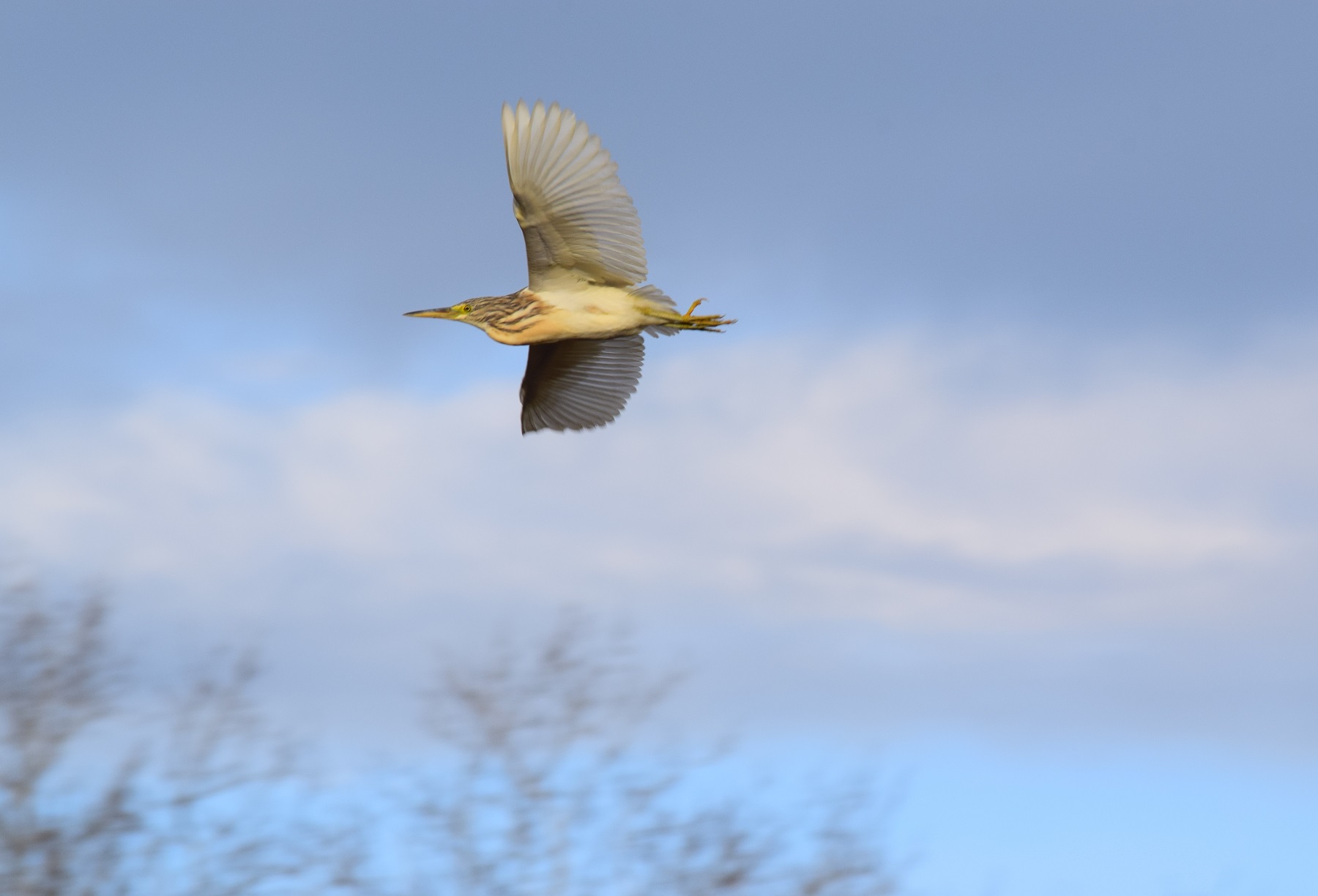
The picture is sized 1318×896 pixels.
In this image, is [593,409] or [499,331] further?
[593,409]

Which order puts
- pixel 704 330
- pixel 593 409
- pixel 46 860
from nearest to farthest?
pixel 46 860
pixel 704 330
pixel 593 409

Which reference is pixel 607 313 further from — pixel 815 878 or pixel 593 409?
pixel 815 878

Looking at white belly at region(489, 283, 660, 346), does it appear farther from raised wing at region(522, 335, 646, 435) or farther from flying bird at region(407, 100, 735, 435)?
raised wing at region(522, 335, 646, 435)

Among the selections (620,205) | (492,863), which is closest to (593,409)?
(620,205)

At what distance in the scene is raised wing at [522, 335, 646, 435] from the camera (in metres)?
13.5

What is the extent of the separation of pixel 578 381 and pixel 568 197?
2.24 metres

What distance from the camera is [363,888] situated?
11703mm

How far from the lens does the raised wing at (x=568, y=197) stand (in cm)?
1164

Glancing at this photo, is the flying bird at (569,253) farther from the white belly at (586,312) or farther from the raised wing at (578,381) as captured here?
the raised wing at (578,381)

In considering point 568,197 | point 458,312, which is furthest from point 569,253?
point 458,312

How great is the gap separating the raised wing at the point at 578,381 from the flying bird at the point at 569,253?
405 mm

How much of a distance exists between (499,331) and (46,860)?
492cm

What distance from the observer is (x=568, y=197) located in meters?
11.7

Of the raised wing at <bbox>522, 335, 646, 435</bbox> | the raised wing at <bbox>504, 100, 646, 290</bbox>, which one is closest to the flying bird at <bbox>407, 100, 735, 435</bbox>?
the raised wing at <bbox>504, 100, 646, 290</bbox>
